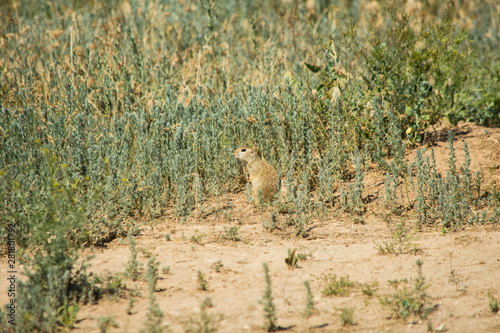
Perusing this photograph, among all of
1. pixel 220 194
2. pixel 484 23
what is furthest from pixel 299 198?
pixel 484 23

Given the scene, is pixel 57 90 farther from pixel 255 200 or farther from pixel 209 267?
pixel 209 267

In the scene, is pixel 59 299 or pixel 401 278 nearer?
pixel 59 299

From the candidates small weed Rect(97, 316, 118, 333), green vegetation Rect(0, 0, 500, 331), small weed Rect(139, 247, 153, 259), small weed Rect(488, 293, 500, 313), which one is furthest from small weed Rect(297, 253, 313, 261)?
small weed Rect(97, 316, 118, 333)

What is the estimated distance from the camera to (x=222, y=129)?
715 centimetres

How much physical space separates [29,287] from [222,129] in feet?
13.5

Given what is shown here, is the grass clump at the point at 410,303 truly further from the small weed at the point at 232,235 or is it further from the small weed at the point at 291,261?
the small weed at the point at 232,235

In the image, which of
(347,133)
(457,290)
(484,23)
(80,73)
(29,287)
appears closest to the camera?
(29,287)

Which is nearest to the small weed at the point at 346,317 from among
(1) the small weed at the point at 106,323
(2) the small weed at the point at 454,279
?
(2) the small weed at the point at 454,279

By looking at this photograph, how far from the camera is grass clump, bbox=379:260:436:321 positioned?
11.9 ft

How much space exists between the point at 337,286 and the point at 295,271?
52cm

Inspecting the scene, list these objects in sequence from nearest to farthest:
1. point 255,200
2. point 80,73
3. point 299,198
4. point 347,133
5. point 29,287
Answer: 1. point 29,287
2. point 299,198
3. point 255,200
4. point 347,133
5. point 80,73

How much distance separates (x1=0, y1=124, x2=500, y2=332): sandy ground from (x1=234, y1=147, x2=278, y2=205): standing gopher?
1.09ft

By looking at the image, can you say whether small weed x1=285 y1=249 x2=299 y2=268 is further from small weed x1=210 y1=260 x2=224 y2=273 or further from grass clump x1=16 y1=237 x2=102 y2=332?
grass clump x1=16 y1=237 x2=102 y2=332

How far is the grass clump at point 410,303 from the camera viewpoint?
3.62 meters
